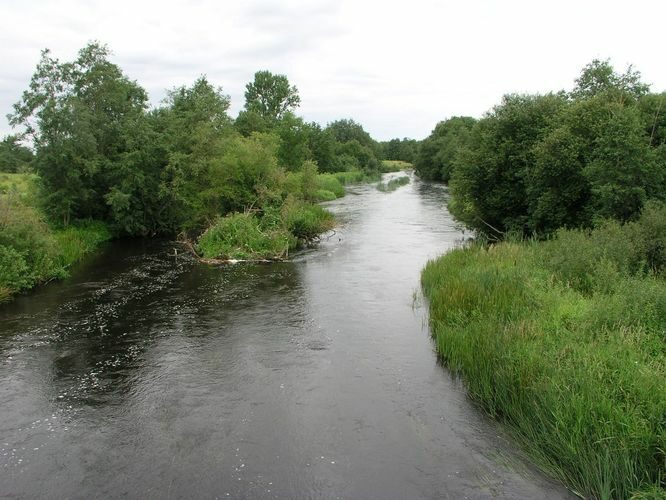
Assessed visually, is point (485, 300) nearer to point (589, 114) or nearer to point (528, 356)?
point (528, 356)

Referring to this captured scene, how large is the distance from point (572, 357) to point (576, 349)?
31cm

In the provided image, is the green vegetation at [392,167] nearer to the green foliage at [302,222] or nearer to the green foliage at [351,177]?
the green foliage at [351,177]

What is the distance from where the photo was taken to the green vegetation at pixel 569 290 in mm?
8375

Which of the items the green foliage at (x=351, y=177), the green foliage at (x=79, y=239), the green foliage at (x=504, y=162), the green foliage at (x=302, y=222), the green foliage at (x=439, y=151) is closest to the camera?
the green foliage at (x=79, y=239)

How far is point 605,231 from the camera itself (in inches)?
697

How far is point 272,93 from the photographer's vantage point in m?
91.9

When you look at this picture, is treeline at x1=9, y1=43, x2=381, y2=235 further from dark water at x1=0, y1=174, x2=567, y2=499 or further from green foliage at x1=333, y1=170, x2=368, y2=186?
green foliage at x1=333, y1=170, x2=368, y2=186

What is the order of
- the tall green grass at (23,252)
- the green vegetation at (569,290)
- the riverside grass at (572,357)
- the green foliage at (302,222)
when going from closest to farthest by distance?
the riverside grass at (572,357), the green vegetation at (569,290), the tall green grass at (23,252), the green foliage at (302,222)

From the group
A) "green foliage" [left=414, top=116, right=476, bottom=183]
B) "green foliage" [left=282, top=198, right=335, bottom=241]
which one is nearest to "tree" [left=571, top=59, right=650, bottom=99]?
"green foliage" [left=282, top=198, right=335, bottom=241]

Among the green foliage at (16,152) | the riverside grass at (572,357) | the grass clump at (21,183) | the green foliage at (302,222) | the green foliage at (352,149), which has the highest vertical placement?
the green foliage at (352,149)

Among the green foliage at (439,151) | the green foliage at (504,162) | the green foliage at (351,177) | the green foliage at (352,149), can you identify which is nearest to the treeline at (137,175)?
the green foliage at (504,162)

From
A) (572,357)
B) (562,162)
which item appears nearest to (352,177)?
(562,162)

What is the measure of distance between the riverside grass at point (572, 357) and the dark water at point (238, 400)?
0.68 meters

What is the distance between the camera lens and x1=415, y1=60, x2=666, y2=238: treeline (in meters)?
20.6
